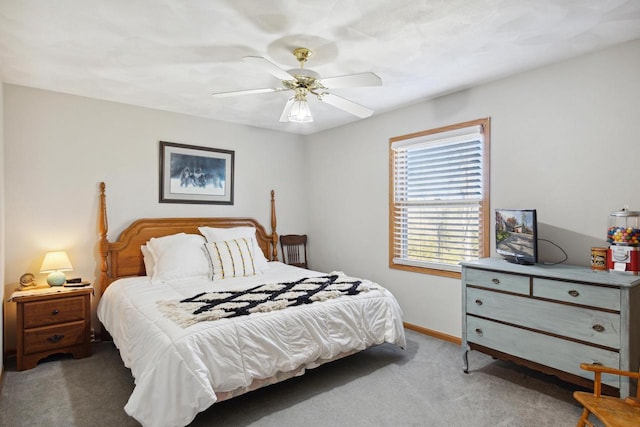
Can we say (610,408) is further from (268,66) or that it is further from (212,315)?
(268,66)

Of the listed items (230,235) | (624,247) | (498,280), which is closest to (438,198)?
(498,280)

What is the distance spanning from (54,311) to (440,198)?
3810mm

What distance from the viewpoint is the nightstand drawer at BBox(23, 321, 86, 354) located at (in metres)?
2.99

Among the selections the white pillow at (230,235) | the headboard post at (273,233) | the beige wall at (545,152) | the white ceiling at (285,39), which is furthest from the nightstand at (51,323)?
the beige wall at (545,152)

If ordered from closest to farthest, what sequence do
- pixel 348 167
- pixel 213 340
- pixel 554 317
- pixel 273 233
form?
pixel 213 340
pixel 554 317
pixel 348 167
pixel 273 233

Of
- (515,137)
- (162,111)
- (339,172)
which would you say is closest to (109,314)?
(162,111)

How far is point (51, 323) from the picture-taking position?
3.10 meters

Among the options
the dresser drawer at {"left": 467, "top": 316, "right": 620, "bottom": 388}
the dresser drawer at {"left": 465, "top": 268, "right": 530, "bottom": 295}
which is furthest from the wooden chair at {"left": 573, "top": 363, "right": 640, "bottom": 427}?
the dresser drawer at {"left": 465, "top": 268, "right": 530, "bottom": 295}

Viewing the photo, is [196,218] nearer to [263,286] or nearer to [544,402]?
[263,286]

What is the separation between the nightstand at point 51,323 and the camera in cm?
297

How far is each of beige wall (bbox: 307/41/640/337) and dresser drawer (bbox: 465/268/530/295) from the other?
1.80ft

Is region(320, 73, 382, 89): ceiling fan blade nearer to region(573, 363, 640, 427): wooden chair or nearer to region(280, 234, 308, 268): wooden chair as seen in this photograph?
region(573, 363, 640, 427): wooden chair

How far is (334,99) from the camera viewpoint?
278 cm

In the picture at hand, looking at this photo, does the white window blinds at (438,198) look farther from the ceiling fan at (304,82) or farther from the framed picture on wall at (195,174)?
the framed picture on wall at (195,174)
